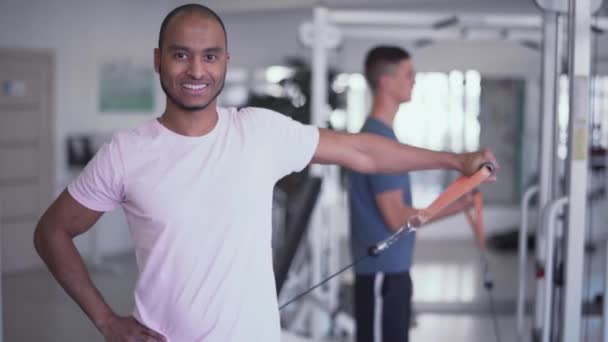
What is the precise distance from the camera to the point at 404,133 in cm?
950

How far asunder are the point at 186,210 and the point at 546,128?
2.45 m

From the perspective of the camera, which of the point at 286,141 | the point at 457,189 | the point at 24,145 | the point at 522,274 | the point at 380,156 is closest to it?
the point at 286,141

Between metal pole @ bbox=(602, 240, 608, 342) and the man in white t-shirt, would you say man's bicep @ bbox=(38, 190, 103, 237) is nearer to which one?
the man in white t-shirt

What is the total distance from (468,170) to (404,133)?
783 cm

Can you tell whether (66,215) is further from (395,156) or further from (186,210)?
(395,156)

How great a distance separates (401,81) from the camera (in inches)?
104

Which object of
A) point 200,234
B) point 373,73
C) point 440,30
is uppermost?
point 440,30

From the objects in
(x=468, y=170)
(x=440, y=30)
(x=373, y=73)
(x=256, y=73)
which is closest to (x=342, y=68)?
(x=256, y=73)

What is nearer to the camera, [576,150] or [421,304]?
[576,150]

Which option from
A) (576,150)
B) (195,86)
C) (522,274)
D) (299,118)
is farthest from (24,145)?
(195,86)

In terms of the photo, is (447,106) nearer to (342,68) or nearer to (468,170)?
(342,68)

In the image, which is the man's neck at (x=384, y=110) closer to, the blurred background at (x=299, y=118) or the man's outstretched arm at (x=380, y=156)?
the blurred background at (x=299, y=118)

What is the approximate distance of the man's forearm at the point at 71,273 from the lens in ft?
4.74

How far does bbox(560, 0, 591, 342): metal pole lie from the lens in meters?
2.42
